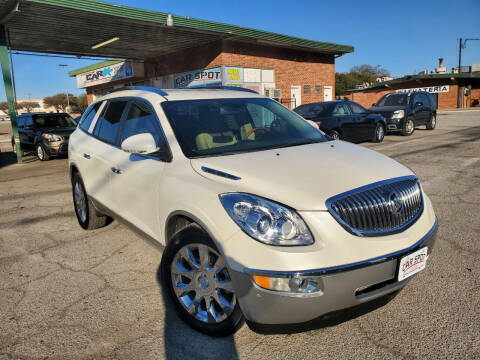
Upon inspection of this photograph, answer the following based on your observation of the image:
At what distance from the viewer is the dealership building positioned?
55.8ft

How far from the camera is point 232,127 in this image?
3.28 metres

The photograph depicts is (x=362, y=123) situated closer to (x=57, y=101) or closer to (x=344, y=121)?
(x=344, y=121)

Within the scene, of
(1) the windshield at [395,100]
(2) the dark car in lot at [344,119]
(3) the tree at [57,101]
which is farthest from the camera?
(3) the tree at [57,101]

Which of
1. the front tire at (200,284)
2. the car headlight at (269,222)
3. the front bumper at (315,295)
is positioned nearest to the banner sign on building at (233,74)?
the front tire at (200,284)

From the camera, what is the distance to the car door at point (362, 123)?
11908mm

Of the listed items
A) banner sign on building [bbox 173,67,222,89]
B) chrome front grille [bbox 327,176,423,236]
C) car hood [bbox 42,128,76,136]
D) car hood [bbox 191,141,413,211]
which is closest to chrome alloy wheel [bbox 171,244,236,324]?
car hood [bbox 191,141,413,211]

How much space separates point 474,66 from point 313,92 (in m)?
39.9

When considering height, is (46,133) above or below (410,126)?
above

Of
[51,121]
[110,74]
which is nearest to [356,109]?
[51,121]

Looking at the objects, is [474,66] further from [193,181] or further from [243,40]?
[193,181]

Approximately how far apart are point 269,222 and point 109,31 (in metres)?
15.5

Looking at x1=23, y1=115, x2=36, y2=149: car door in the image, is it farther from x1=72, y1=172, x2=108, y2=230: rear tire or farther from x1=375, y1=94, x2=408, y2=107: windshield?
x1=375, y1=94, x2=408, y2=107: windshield

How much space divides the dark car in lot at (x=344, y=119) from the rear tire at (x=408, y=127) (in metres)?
2.51

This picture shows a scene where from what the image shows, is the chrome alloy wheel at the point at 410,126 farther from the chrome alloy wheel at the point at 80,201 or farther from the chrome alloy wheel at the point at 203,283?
the chrome alloy wheel at the point at 203,283
